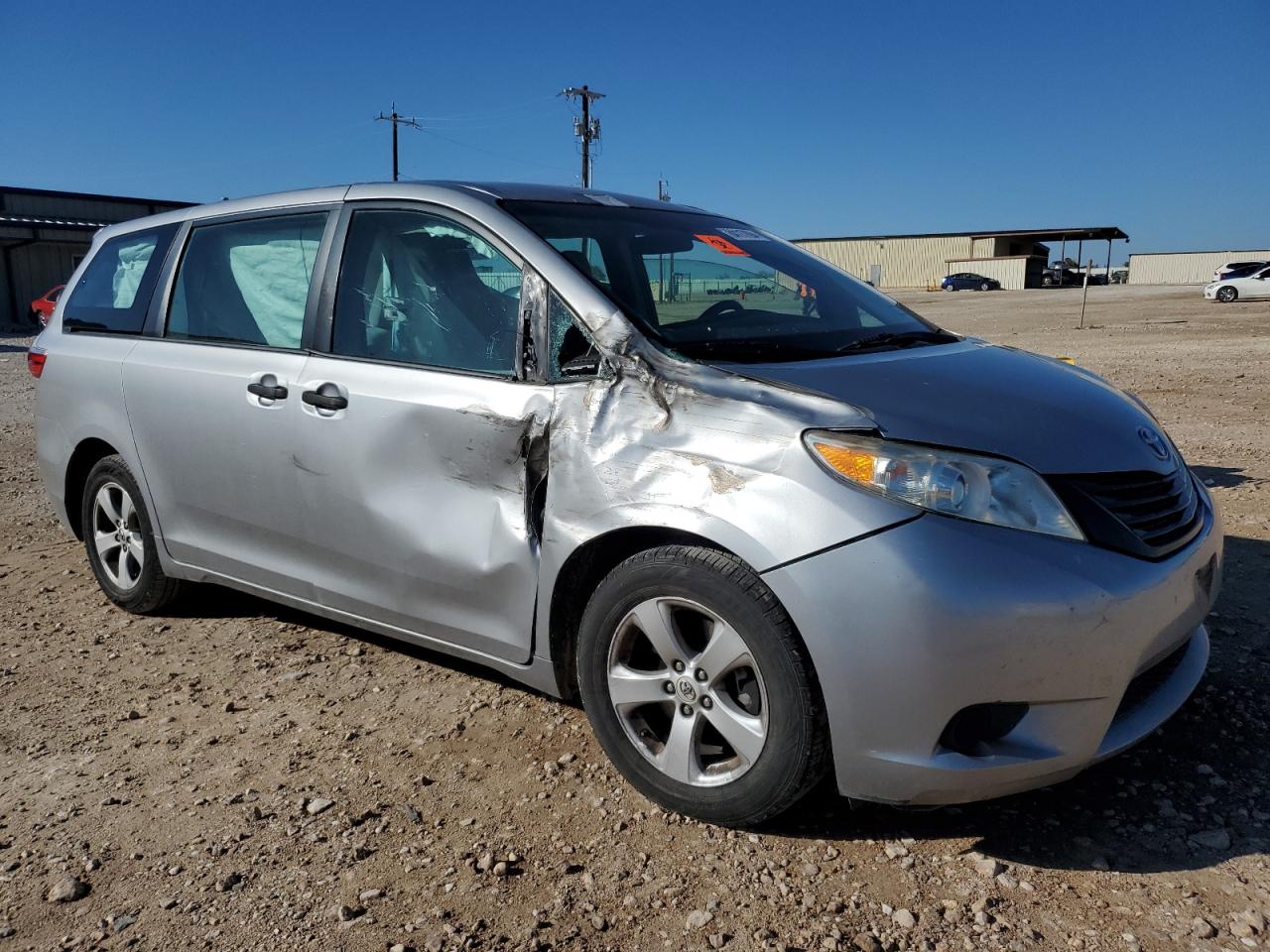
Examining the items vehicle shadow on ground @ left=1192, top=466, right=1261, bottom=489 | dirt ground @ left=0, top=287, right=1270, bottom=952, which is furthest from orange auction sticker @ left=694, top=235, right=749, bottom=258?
vehicle shadow on ground @ left=1192, top=466, right=1261, bottom=489

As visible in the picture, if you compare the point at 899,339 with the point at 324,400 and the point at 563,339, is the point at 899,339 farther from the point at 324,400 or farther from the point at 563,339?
the point at 324,400

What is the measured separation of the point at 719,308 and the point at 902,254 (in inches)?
3159

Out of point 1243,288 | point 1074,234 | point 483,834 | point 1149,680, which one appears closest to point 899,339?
point 1149,680

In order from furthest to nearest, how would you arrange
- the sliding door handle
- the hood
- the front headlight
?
the sliding door handle, the hood, the front headlight

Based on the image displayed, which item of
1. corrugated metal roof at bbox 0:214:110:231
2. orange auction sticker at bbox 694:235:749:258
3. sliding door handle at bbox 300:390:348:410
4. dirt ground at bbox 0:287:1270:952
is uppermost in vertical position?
corrugated metal roof at bbox 0:214:110:231

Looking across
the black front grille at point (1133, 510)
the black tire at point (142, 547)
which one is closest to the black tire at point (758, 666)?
the black front grille at point (1133, 510)

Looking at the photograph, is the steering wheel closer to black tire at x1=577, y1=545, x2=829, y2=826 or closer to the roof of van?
the roof of van

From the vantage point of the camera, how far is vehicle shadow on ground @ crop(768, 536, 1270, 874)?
267 cm

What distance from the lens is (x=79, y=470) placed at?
15.6ft

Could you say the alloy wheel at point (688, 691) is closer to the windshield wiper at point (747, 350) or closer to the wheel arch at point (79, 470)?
the windshield wiper at point (747, 350)

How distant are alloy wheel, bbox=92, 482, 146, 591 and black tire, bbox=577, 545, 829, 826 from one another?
8.32ft

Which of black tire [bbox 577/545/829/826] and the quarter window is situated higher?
the quarter window

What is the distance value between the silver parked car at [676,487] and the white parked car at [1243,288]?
134ft

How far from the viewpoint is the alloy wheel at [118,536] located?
4.51 m
